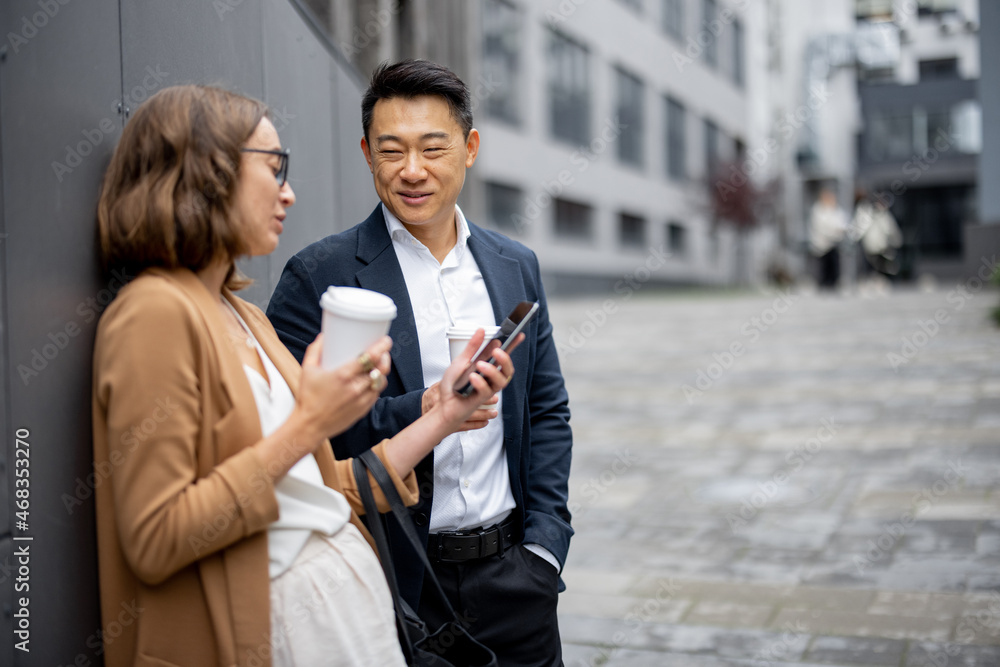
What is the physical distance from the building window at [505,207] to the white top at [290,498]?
21.5 m

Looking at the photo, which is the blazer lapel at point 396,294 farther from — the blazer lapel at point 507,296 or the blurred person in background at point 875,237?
the blurred person in background at point 875,237

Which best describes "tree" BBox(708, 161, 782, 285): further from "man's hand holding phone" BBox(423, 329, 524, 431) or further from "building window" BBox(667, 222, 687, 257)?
"man's hand holding phone" BBox(423, 329, 524, 431)

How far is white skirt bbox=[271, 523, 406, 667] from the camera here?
160cm

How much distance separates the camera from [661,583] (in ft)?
16.3

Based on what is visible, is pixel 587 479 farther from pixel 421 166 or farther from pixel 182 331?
pixel 182 331

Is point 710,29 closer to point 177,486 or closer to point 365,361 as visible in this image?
point 365,361

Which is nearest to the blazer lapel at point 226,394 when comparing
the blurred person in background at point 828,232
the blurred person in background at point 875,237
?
the blurred person in background at point 828,232

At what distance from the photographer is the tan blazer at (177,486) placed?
4.79 feet

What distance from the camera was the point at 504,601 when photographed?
2.35 metres

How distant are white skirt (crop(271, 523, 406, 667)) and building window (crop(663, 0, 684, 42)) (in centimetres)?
3341

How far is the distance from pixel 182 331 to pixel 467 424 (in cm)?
74

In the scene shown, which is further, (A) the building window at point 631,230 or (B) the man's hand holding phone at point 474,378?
(A) the building window at point 631,230

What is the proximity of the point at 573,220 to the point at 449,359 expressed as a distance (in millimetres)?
25158

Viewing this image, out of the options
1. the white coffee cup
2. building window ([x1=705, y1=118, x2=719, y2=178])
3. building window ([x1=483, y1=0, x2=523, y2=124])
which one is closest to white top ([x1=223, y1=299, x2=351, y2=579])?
the white coffee cup
